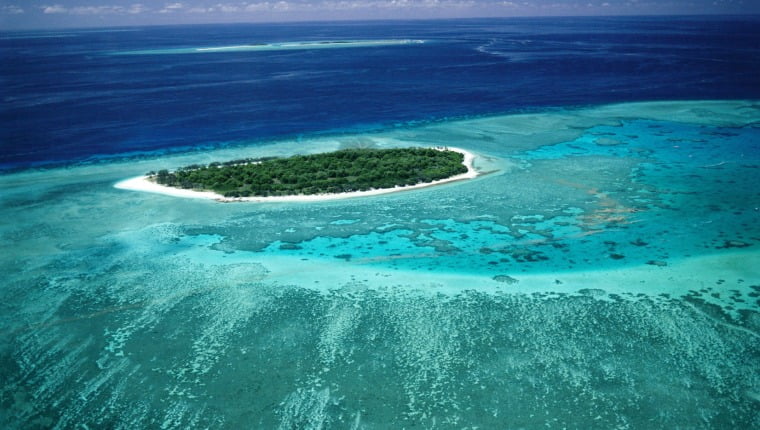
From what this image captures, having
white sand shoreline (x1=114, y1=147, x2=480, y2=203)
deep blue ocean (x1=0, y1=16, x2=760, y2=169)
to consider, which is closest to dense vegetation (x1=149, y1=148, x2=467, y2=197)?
white sand shoreline (x1=114, y1=147, x2=480, y2=203)

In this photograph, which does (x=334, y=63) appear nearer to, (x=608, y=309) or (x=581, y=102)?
(x=581, y=102)

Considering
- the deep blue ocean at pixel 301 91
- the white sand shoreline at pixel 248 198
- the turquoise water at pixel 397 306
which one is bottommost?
the turquoise water at pixel 397 306

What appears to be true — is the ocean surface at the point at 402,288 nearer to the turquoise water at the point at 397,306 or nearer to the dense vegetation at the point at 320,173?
the turquoise water at the point at 397,306

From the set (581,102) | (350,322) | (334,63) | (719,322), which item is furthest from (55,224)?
(334,63)

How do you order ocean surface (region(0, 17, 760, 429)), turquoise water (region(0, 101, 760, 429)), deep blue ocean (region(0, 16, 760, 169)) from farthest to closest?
1. deep blue ocean (region(0, 16, 760, 169))
2. ocean surface (region(0, 17, 760, 429))
3. turquoise water (region(0, 101, 760, 429))

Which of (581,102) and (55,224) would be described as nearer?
(55,224)

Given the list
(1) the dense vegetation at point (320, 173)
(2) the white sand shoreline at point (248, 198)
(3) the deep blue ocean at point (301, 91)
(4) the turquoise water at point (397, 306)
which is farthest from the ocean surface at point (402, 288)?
(1) the dense vegetation at point (320, 173)

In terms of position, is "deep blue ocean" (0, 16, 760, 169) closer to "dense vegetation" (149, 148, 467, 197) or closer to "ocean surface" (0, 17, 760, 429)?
"ocean surface" (0, 17, 760, 429)
